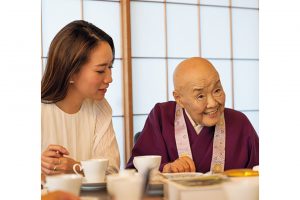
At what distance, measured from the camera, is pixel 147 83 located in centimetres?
226

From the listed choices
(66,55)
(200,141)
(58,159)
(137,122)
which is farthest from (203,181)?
(137,122)

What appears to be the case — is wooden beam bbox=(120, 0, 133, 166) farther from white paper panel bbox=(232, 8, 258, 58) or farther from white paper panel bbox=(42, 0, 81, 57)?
white paper panel bbox=(232, 8, 258, 58)

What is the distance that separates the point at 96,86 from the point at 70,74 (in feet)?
0.21

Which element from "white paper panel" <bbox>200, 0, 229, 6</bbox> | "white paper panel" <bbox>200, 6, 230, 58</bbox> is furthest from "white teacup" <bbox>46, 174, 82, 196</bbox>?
"white paper panel" <bbox>200, 0, 229, 6</bbox>

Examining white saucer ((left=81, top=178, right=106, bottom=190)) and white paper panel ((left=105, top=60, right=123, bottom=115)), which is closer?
white saucer ((left=81, top=178, right=106, bottom=190))

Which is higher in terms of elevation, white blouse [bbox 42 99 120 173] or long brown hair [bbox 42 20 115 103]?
long brown hair [bbox 42 20 115 103]

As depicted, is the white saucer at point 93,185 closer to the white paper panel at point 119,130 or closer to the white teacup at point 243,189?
the white teacup at point 243,189

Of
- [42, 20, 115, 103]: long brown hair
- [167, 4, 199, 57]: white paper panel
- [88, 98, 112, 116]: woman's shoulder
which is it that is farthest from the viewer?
[167, 4, 199, 57]: white paper panel

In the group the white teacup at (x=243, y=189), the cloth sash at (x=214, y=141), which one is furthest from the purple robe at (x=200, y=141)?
the white teacup at (x=243, y=189)

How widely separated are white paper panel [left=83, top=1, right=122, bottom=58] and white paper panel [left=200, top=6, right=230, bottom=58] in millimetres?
571

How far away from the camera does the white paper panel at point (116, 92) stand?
2.14 meters

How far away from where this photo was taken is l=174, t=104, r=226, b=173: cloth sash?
0.84 meters
